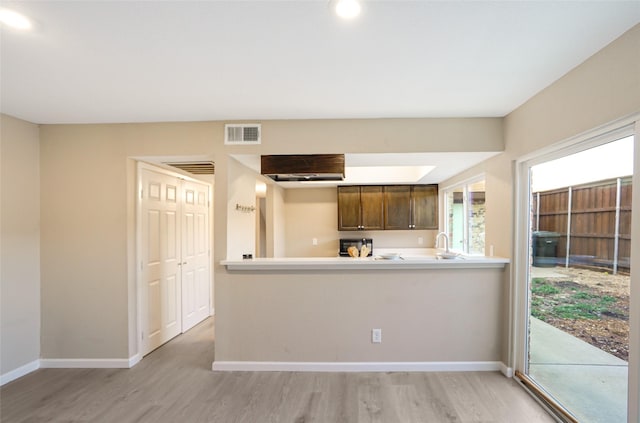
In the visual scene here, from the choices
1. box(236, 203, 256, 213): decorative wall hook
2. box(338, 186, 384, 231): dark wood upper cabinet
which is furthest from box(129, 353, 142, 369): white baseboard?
box(338, 186, 384, 231): dark wood upper cabinet

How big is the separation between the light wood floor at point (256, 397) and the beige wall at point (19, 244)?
33 cm

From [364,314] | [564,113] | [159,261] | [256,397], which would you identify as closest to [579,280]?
[564,113]

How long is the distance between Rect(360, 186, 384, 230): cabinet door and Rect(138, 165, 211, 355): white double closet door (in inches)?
99.4

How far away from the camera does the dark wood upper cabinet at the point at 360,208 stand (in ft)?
16.1

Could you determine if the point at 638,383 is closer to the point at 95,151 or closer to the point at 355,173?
the point at 355,173

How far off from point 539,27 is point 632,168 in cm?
94

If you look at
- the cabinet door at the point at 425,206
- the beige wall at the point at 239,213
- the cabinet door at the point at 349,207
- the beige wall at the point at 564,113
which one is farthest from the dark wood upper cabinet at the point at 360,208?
the beige wall at the point at 564,113

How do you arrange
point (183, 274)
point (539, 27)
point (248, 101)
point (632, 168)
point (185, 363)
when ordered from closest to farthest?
1. point (539, 27)
2. point (632, 168)
3. point (248, 101)
4. point (185, 363)
5. point (183, 274)

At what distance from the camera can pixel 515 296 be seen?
105 inches

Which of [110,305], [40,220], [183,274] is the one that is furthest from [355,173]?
[40,220]

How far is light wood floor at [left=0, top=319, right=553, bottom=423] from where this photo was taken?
2193mm

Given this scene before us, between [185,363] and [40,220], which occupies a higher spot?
[40,220]

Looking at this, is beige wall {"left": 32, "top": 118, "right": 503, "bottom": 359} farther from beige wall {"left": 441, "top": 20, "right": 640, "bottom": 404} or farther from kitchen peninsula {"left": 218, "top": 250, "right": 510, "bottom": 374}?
beige wall {"left": 441, "top": 20, "right": 640, "bottom": 404}

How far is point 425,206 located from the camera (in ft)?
16.1
